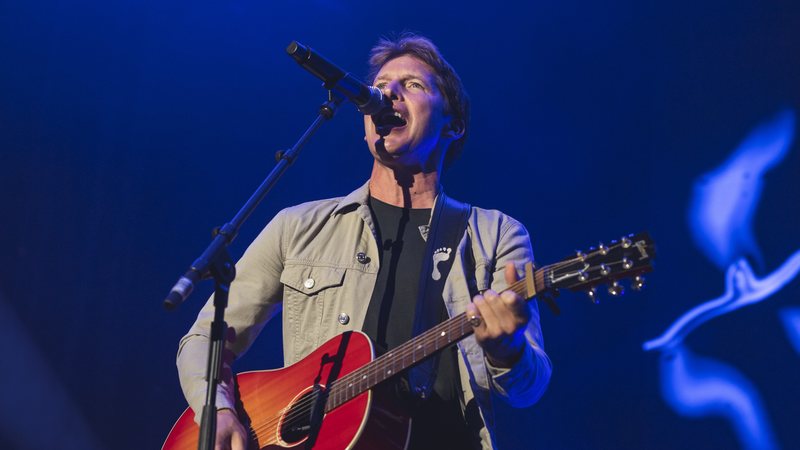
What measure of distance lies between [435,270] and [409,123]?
2.20 ft

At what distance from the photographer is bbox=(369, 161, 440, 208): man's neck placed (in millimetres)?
2873

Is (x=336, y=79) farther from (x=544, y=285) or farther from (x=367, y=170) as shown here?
(x=367, y=170)

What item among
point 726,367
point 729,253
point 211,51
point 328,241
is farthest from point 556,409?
point 211,51

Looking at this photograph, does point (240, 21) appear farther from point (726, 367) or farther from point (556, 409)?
point (726, 367)

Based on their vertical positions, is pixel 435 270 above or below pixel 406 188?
below

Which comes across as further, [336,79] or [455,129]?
[455,129]

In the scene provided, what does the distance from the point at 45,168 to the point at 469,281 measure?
2757mm

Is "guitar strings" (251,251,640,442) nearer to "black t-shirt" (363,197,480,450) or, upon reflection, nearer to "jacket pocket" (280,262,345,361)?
"black t-shirt" (363,197,480,450)

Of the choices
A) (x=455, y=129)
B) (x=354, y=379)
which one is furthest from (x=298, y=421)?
(x=455, y=129)

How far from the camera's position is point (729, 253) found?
11.4 feet

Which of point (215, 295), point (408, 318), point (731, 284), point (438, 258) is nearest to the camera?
point (215, 295)

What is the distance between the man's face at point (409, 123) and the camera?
9.32 feet

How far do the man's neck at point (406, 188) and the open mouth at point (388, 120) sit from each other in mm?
185

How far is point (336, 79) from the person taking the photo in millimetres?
2330
